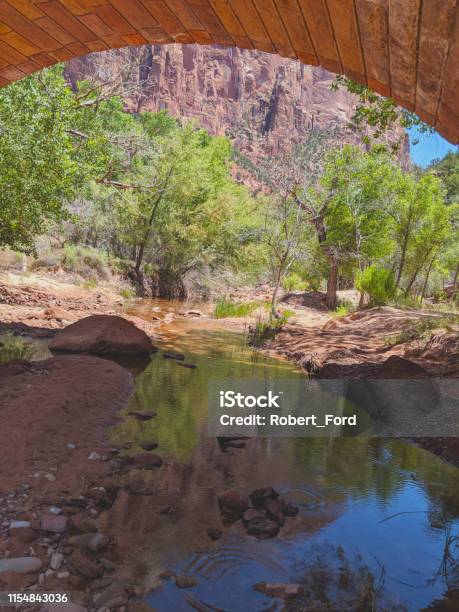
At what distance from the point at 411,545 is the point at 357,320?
9.70 metres

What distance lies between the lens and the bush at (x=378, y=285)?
1451 cm

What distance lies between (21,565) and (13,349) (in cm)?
567

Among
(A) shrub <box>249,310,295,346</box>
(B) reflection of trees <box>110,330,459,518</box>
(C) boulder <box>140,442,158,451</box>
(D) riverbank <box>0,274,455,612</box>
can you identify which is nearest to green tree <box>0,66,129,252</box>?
(D) riverbank <box>0,274,455,612</box>

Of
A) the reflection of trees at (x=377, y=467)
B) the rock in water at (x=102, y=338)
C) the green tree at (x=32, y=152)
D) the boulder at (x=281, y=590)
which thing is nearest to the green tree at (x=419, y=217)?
the rock in water at (x=102, y=338)

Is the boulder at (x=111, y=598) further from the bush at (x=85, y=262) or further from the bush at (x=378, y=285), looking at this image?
the bush at (x=85, y=262)

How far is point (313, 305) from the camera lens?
66.7 ft

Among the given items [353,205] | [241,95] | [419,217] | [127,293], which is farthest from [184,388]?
[241,95]

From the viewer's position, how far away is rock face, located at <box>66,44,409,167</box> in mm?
76562

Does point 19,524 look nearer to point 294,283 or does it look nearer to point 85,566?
point 85,566

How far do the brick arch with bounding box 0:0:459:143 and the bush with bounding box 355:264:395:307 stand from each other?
40.2 ft

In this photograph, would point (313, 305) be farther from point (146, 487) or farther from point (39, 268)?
point (146, 487)

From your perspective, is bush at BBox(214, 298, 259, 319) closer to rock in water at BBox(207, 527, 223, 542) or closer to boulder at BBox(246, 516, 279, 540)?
boulder at BBox(246, 516, 279, 540)

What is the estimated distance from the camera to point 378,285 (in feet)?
47.8

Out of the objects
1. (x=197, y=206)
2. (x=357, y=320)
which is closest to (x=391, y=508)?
(x=357, y=320)
